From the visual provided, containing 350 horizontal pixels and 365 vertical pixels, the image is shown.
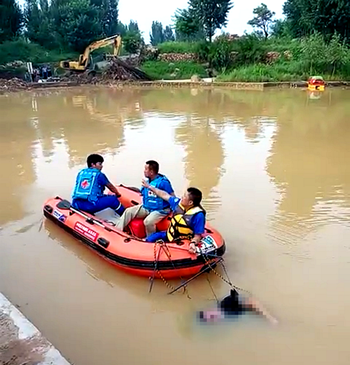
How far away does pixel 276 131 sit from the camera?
1314cm

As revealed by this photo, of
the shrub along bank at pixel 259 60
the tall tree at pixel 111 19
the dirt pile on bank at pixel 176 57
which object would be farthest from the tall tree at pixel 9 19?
the tall tree at pixel 111 19

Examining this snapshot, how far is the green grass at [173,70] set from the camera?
29234mm

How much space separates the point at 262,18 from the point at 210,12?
27.7 ft

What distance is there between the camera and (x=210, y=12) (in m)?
32.6

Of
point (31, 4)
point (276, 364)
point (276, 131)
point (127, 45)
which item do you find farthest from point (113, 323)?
point (31, 4)

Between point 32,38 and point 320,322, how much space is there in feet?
108

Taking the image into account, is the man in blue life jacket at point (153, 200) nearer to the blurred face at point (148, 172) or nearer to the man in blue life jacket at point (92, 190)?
the blurred face at point (148, 172)

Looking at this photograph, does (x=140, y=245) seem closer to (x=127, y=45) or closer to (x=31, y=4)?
(x=127, y=45)

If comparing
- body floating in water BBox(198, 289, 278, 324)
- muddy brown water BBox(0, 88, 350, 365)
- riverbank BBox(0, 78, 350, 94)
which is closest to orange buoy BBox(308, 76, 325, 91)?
riverbank BBox(0, 78, 350, 94)

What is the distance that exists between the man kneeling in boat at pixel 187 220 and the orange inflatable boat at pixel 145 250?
0.08 m

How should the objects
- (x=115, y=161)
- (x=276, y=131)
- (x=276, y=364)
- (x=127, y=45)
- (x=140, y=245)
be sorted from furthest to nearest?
(x=127, y=45) < (x=276, y=131) < (x=115, y=161) < (x=140, y=245) < (x=276, y=364)

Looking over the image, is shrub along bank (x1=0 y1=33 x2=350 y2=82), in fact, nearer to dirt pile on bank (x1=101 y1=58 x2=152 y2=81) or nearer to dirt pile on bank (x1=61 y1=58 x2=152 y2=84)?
dirt pile on bank (x1=101 y1=58 x2=152 y2=81)

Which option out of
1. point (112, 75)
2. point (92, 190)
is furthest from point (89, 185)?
point (112, 75)

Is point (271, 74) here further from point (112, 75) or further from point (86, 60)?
point (86, 60)
